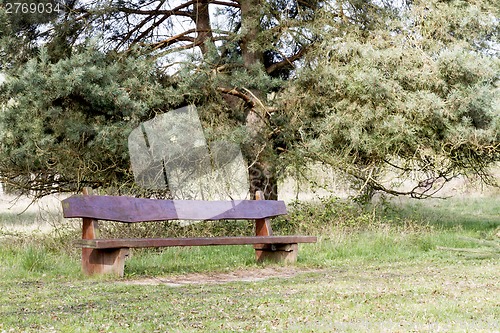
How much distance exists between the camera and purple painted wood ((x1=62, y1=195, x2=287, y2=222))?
7.18 m

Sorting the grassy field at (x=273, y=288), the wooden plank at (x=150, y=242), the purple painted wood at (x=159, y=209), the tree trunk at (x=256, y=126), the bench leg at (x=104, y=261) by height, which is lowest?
the grassy field at (x=273, y=288)

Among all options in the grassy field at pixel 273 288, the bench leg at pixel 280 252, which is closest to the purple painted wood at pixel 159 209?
the bench leg at pixel 280 252

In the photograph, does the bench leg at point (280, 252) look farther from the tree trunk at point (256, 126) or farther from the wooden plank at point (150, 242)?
the tree trunk at point (256, 126)

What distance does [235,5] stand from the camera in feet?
44.1

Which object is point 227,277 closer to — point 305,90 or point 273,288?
point 273,288

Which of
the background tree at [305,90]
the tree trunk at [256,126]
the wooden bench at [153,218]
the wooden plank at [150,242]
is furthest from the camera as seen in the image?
the tree trunk at [256,126]

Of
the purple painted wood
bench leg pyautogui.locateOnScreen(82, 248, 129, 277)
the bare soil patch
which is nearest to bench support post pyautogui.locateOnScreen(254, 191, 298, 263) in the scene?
the purple painted wood

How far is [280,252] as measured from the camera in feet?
28.9

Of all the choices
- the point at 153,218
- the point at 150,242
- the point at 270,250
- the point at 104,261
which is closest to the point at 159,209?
the point at 153,218

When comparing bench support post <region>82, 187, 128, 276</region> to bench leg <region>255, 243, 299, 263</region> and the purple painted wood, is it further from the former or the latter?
bench leg <region>255, 243, 299, 263</region>

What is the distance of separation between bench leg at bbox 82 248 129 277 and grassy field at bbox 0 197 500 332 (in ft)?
0.57

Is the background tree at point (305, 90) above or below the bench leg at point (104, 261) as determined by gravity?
above

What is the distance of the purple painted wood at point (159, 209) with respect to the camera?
7184mm

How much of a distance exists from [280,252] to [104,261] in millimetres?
2580
